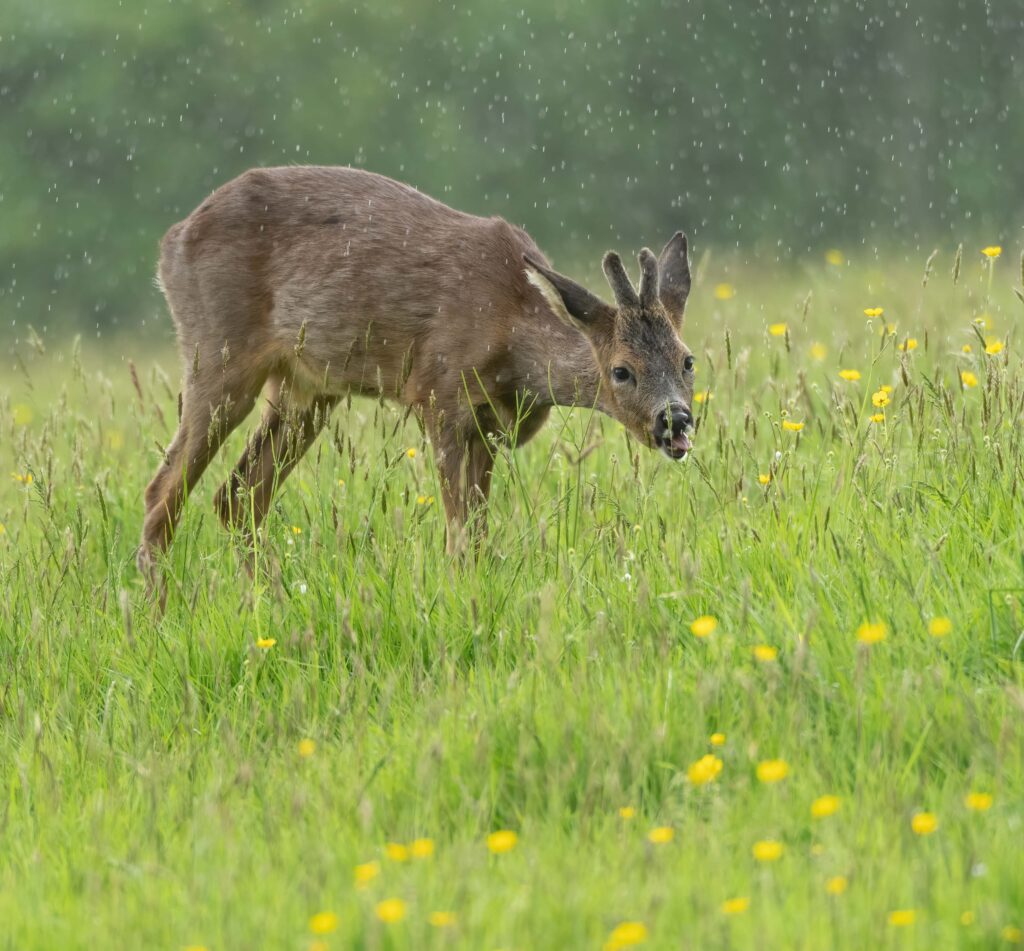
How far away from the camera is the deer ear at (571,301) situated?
6340mm

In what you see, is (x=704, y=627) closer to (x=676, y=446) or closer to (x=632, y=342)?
(x=676, y=446)

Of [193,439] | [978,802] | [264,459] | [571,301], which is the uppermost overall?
[571,301]

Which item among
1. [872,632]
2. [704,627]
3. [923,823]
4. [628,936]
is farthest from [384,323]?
[628,936]

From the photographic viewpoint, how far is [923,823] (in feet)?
10.2

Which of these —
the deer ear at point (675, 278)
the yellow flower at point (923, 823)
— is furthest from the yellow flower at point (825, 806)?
the deer ear at point (675, 278)

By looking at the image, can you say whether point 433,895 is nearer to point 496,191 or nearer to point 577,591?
point 577,591

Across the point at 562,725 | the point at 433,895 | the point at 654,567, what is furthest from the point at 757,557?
the point at 433,895

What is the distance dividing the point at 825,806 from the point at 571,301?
137 inches

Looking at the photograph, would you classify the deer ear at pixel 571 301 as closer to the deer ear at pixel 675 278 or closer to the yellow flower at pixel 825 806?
the deer ear at pixel 675 278

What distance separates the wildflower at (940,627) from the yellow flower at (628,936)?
1262mm

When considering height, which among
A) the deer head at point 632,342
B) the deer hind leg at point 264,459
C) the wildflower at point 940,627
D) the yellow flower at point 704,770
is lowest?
the deer hind leg at point 264,459

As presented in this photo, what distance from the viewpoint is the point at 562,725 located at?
149 inches

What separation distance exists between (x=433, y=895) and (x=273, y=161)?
69.5 ft

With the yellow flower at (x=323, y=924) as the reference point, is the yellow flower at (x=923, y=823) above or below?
above
